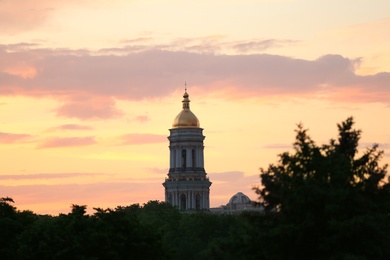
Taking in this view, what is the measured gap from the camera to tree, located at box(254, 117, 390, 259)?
6044cm

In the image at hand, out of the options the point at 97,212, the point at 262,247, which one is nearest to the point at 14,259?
the point at 97,212

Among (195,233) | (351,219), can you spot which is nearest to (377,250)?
(351,219)

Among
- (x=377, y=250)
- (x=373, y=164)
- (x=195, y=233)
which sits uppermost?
(x=195, y=233)

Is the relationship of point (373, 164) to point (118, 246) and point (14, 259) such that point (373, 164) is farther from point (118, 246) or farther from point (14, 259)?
point (14, 259)

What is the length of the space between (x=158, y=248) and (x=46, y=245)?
7.11 meters

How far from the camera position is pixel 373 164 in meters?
64.8

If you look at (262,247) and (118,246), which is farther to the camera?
(118,246)

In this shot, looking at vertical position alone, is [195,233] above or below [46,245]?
above

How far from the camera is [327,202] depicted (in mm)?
60719

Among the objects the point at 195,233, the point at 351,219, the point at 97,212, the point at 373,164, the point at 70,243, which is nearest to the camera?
the point at 351,219

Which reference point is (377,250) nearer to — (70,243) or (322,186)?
(322,186)

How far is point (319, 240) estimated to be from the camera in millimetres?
61094

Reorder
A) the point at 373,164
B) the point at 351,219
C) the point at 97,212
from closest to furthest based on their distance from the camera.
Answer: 1. the point at 351,219
2. the point at 373,164
3. the point at 97,212

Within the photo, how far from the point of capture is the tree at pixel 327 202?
60438mm
